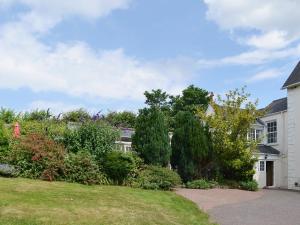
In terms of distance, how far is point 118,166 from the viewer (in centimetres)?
1791

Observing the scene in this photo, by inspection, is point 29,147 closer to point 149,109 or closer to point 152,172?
point 152,172

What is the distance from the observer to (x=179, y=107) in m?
50.0

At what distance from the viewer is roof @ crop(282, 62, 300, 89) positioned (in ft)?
91.0

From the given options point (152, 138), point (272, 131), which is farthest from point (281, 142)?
point (152, 138)

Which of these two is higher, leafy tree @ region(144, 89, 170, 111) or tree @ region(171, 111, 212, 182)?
leafy tree @ region(144, 89, 170, 111)

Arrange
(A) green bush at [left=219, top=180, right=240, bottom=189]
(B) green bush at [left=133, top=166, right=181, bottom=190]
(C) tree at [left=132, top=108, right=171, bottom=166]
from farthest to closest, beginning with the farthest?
(A) green bush at [left=219, top=180, right=240, bottom=189] → (C) tree at [left=132, top=108, right=171, bottom=166] → (B) green bush at [left=133, top=166, right=181, bottom=190]

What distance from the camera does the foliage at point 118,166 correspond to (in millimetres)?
17922

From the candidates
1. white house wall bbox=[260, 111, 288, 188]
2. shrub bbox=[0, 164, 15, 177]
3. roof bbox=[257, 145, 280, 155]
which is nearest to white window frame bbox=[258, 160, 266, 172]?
roof bbox=[257, 145, 280, 155]

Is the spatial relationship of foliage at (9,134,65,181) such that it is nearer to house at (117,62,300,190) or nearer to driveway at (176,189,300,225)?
driveway at (176,189,300,225)

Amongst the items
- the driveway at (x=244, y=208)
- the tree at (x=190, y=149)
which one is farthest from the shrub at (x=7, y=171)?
the tree at (x=190, y=149)

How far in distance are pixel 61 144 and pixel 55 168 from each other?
2098 millimetres

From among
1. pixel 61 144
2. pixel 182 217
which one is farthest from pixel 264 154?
pixel 182 217

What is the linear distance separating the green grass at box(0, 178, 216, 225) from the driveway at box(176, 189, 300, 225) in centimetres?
Result: 84

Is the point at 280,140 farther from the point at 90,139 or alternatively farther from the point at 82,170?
the point at 82,170
